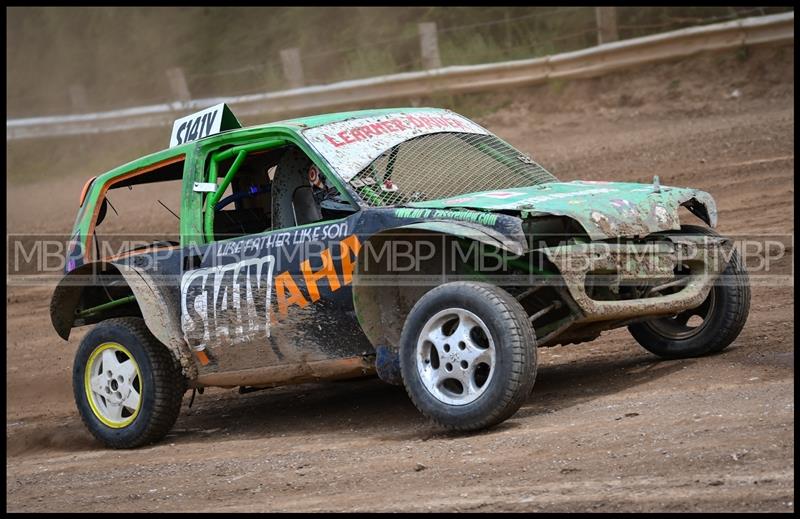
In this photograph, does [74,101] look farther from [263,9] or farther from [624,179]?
[624,179]

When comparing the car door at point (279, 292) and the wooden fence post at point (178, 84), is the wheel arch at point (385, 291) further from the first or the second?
the wooden fence post at point (178, 84)

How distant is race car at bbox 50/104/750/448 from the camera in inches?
220

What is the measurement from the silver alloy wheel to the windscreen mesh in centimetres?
82

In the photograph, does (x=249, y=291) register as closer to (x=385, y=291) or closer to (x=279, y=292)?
(x=279, y=292)

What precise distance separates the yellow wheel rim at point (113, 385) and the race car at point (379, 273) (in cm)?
1

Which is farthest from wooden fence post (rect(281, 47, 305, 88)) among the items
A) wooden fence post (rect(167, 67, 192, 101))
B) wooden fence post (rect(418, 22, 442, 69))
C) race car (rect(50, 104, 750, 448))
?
race car (rect(50, 104, 750, 448))

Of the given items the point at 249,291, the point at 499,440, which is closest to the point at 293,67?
the point at 249,291

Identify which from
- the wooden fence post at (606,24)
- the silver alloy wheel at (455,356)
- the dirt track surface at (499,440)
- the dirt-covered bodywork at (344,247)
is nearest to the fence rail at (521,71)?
the wooden fence post at (606,24)

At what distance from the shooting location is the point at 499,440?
17.6ft

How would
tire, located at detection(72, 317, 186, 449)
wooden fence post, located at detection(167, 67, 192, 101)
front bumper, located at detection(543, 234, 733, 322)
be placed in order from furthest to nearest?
1. wooden fence post, located at detection(167, 67, 192, 101)
2. tire, located at detection(72, 317, 186, 449)
3. front bumper, located at detection(543, 234, 733, 322)

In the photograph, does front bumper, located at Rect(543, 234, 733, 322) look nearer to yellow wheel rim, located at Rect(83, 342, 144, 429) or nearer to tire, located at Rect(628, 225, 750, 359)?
tire, located at Rect(628, 225, 750, 359)

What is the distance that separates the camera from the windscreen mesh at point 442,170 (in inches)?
245

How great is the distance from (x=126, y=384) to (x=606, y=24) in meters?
10.8

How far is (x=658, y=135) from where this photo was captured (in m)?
13.5
